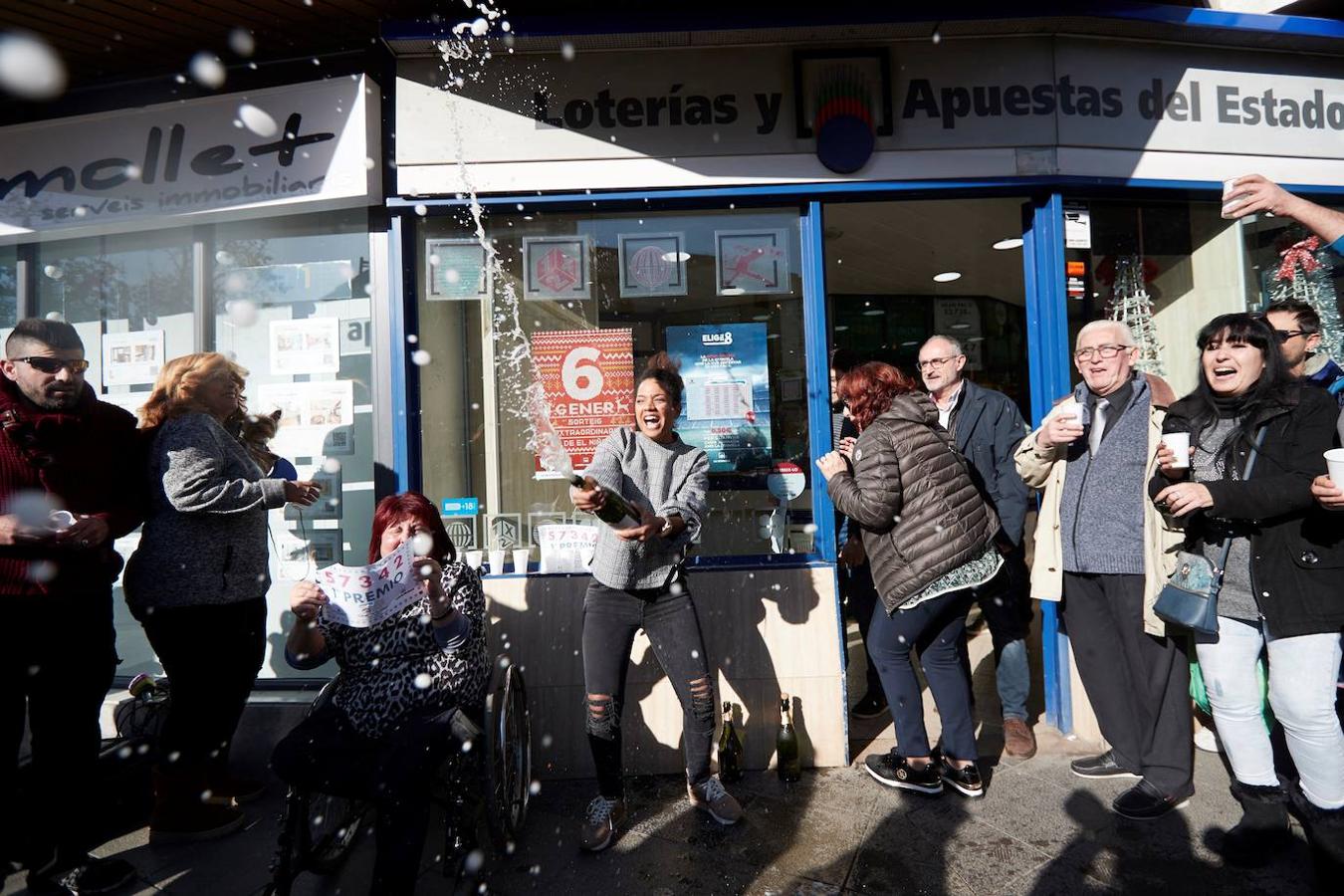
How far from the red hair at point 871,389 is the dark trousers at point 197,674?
123 inches

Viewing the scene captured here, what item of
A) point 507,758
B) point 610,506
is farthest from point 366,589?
point 507,758

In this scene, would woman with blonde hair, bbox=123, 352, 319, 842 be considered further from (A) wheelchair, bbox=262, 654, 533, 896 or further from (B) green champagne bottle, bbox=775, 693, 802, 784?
(B) green champagne bottle, bbox=775, 693, 802, 784

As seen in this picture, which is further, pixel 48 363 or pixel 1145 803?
pixel 1145 803

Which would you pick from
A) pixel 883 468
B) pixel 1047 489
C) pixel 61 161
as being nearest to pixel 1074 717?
pixel 1047 489

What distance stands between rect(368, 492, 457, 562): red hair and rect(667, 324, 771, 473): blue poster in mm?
1783

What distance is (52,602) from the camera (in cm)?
312

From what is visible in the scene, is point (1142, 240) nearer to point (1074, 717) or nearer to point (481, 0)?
point (1074, 717)

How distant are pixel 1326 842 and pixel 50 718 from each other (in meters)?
5.06

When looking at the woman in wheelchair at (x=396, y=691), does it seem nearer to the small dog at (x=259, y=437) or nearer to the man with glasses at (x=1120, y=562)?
the small dog at (x=259, y=437)

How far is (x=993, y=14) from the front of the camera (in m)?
4.16

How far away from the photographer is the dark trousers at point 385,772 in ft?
8.71

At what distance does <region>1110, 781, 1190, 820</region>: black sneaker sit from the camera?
3.39 metres

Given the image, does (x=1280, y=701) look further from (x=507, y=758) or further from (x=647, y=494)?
(x=507, y=758)

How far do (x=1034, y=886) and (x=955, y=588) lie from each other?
1188 millimetres
